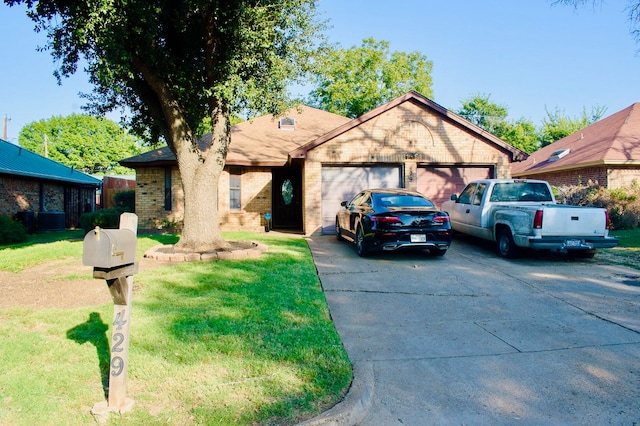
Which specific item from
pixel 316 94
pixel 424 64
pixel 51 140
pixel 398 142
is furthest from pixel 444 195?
pixel 51 140

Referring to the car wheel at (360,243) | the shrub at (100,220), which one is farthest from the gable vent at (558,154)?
the shrub at (100,220)

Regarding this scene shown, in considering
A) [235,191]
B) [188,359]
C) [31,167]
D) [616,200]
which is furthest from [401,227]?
[31,167]

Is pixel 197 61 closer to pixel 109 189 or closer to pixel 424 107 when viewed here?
pixel 424 107

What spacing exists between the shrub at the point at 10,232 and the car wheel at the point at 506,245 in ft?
52.7

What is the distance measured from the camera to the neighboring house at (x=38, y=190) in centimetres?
1855

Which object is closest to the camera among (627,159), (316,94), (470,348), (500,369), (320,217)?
(500,369)

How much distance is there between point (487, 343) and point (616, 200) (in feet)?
48.4

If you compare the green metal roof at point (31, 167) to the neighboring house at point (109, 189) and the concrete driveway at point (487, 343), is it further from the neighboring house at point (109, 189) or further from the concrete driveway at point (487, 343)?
the concrete driveway at point (487, 343)

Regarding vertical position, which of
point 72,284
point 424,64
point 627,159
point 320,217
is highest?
point 424,64

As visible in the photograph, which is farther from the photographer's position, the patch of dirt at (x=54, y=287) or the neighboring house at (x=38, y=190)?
the neighboring house at (x=38, y=190)

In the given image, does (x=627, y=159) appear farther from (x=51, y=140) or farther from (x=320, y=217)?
(x=51, y=140)

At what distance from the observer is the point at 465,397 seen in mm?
3430

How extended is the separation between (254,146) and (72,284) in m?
11.7

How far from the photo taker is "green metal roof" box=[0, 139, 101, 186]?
1848cm
